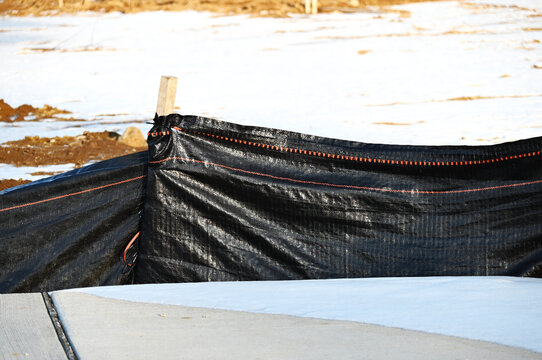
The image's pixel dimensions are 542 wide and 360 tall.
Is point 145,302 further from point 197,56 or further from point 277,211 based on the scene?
point 197,56

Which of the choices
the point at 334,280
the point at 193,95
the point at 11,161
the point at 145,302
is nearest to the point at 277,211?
the point at 334,280

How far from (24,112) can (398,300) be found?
1013 centimetres

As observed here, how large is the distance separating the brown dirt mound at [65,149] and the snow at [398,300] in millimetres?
5365

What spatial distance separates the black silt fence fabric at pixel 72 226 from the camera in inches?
156

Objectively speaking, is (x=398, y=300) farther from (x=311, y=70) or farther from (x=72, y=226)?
(x=311, y=70)

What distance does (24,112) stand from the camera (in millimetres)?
12539

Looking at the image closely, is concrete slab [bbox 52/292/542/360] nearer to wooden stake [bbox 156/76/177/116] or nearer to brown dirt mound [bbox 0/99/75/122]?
wooden stake [bbox 156/76/177/116]

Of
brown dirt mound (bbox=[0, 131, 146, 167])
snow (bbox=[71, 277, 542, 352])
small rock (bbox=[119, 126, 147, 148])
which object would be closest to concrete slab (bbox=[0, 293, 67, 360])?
snow (bbox=[71, 277, 542, 352])

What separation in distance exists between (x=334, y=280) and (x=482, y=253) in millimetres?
843

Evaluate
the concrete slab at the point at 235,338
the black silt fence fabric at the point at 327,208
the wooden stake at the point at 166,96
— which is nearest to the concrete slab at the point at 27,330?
the concrete slab at the point at 235,338

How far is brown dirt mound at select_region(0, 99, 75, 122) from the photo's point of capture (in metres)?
12.3

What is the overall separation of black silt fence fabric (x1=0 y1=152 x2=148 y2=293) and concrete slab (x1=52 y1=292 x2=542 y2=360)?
0.37 metres

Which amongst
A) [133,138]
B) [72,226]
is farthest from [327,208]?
[133,138]

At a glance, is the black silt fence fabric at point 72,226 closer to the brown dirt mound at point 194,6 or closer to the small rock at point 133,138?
the small rock at point 133,138
